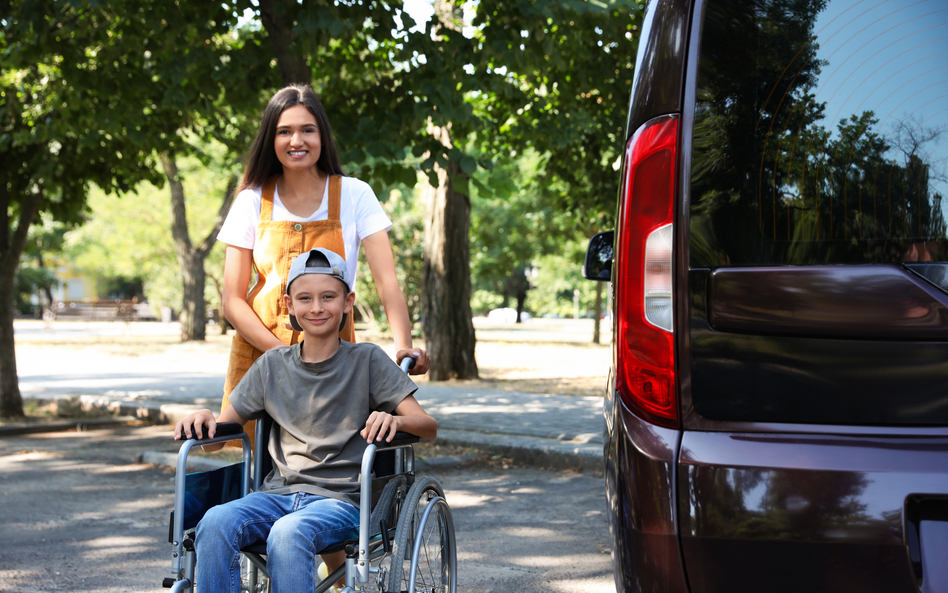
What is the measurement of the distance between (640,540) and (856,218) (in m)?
0.84

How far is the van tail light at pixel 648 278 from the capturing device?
2.03m

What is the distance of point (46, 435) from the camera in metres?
8.95

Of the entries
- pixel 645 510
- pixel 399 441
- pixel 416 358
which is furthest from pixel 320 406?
pixel 645 510

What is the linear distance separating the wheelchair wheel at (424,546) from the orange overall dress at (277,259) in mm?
651

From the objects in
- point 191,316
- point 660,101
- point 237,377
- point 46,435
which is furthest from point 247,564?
point 191,316

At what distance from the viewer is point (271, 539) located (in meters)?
2.40

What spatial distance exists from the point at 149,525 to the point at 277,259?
2.84 metres

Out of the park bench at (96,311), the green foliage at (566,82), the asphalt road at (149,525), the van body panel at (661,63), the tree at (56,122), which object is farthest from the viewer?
the park bench at (96,311)

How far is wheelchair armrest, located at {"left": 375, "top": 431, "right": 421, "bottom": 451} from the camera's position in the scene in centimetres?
253

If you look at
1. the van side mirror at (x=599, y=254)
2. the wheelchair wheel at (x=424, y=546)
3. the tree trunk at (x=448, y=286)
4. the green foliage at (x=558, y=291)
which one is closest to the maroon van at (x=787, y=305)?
the wheelchair wheel at (x=424, y=546)

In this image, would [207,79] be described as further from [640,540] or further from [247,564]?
[640,540]

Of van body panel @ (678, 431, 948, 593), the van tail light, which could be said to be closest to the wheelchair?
the van tail light

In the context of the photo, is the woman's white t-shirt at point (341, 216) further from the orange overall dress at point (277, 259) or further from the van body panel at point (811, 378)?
the van body panel at point (811, 378)

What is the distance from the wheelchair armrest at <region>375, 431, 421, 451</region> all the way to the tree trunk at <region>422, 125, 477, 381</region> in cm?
1003
